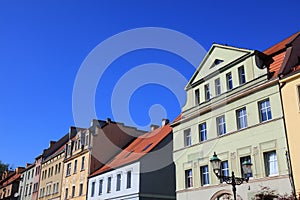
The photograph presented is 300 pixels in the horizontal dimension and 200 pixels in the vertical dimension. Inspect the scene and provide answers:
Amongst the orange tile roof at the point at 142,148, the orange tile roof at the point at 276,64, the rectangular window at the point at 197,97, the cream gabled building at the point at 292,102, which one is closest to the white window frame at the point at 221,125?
the rectangular window at the point at 197,97

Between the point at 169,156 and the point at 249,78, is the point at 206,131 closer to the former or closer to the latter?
the point at 249,78

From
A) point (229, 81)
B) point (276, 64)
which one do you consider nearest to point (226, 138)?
point (229, 81)

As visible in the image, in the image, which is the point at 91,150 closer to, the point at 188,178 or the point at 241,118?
the point at 188,178

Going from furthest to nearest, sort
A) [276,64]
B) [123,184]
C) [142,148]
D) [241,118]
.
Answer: [142,148] → [123,184] → [241,118] → [276,64]

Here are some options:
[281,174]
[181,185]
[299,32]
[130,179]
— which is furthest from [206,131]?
[130,179]

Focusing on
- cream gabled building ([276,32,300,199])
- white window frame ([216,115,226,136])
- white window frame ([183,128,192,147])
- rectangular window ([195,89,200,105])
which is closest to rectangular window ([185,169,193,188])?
white window frame ([183,128,192,147])

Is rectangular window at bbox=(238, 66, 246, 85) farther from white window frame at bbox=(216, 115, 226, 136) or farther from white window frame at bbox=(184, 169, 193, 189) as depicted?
white window frame at bbox=(184, 169, 193, 189)

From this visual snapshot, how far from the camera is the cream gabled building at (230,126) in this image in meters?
23.2

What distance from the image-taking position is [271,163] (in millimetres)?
23094

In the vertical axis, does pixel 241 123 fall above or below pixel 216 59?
below

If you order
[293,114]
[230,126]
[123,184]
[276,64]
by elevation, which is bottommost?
[123,184]

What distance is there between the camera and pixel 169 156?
39438 millimetres

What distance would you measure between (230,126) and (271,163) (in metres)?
4.63

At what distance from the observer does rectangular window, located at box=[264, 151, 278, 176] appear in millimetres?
22692
